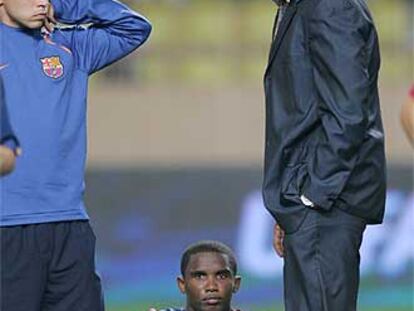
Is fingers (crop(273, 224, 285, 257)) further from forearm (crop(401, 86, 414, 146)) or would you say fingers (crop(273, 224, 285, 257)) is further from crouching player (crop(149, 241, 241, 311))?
forearm (crop(401, 86, 414, 146))

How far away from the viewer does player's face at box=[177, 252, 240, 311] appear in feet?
17.3

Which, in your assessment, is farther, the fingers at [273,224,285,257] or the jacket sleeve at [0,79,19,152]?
the fingers at [273,224,285,257]

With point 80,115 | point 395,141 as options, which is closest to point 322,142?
point 80,115

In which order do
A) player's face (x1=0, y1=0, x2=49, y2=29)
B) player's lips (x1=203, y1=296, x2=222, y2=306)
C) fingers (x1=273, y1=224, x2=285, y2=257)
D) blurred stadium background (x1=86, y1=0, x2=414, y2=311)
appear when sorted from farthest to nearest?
blurred stadium background (x1=86, y1=0, x2=414, y2=311), player's lips (x1=203, y1=296, x2=222, y2=306), fingers (x1=273, y1=224, x2=285, y2=257), player's face (x1=0, y1=0, x2=49, y2=29)

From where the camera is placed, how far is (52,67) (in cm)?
443

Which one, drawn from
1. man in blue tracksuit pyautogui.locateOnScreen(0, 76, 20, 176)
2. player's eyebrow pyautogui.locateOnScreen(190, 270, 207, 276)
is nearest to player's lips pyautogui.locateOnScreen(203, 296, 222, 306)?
player's eyebrow pyautogui.locateOnScreen(190, 270, 207, 276)

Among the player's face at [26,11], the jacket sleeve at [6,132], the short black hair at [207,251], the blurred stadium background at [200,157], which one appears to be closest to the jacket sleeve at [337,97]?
the player's face at [26,11]

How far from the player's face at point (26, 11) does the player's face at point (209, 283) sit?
A: 1.34 m

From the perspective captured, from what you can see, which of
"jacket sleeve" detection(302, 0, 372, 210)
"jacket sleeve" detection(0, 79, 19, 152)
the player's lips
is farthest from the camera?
the player's lips

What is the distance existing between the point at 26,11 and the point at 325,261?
1186mm

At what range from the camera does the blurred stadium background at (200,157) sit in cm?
1092

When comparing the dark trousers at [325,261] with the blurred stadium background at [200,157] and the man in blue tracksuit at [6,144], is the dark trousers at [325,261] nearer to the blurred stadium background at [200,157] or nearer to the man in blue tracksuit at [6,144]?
the man in blue tracksuit at [6,144]

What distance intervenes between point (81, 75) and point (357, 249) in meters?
1.02

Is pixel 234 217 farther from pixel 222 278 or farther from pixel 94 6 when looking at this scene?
pixel 94 6
